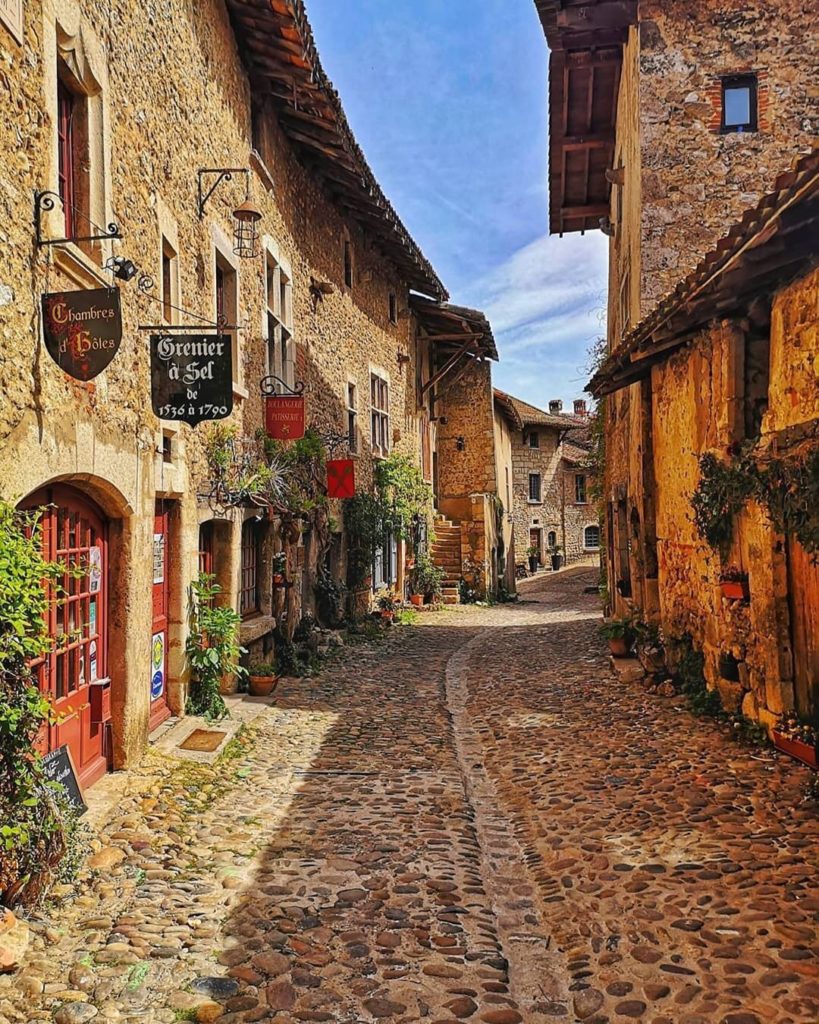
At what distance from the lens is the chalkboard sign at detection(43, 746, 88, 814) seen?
179 inches

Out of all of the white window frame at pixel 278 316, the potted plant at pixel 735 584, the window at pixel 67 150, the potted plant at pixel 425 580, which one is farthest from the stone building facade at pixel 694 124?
the potted plant at pixel 425 580

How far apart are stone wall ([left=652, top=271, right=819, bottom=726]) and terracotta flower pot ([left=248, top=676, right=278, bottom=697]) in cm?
456

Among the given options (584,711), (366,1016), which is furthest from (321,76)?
(366,1016)

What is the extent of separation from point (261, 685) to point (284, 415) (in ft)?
11.1

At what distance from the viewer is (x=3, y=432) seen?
4.12 meters

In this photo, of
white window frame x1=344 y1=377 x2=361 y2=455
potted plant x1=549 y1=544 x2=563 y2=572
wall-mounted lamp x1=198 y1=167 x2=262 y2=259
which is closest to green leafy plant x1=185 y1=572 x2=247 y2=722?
wall-mounted lamp x1=198 y1=167 x2=262 y2=259

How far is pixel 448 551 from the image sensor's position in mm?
23203

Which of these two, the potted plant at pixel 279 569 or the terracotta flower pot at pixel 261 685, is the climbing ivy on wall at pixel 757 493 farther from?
the potted plant at pixel 279 569

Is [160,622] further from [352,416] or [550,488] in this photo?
[550,488]

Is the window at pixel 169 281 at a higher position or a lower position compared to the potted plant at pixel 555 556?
higher

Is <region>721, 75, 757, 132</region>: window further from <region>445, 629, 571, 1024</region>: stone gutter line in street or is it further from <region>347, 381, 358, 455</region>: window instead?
<region>445, 629, 571, 1024</region>: stone gutter line in street

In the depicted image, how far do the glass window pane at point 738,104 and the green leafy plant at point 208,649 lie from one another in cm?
885

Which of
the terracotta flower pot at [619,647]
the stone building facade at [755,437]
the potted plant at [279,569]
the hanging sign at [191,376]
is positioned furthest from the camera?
the potted plant at [279,569]

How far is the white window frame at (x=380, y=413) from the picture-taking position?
56.3 feet
